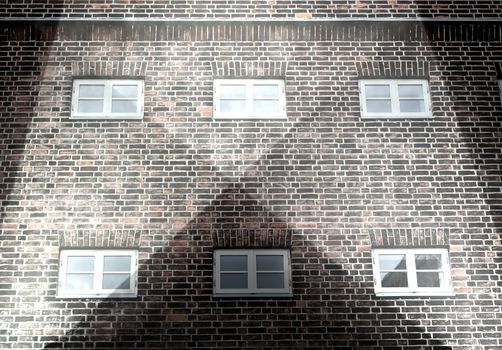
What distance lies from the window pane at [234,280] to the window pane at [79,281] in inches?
70.5

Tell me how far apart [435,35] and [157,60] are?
14.5ft

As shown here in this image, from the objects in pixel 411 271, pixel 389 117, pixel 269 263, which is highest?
pixel 389 117

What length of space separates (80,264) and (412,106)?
17.9ft

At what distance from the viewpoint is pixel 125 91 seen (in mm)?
10555

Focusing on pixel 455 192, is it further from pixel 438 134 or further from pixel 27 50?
pixel 27 50

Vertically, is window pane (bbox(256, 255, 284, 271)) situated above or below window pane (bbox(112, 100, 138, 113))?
below

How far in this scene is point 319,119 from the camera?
1044cm

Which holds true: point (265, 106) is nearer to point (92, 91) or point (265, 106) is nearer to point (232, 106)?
point (232, 106)

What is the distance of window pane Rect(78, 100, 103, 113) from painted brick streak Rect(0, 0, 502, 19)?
145 cm

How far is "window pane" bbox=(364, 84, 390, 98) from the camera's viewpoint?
1066cm

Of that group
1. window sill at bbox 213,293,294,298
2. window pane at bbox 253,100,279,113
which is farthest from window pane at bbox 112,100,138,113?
window sill at bbox 213,293,294,298

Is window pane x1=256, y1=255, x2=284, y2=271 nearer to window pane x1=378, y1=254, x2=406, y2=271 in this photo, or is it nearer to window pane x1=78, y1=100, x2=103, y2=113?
window pane x1=378, y1=254, x2=406, y2=271

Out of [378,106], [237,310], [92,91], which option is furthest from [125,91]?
[378,106]

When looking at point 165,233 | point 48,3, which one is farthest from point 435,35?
point 48,3
